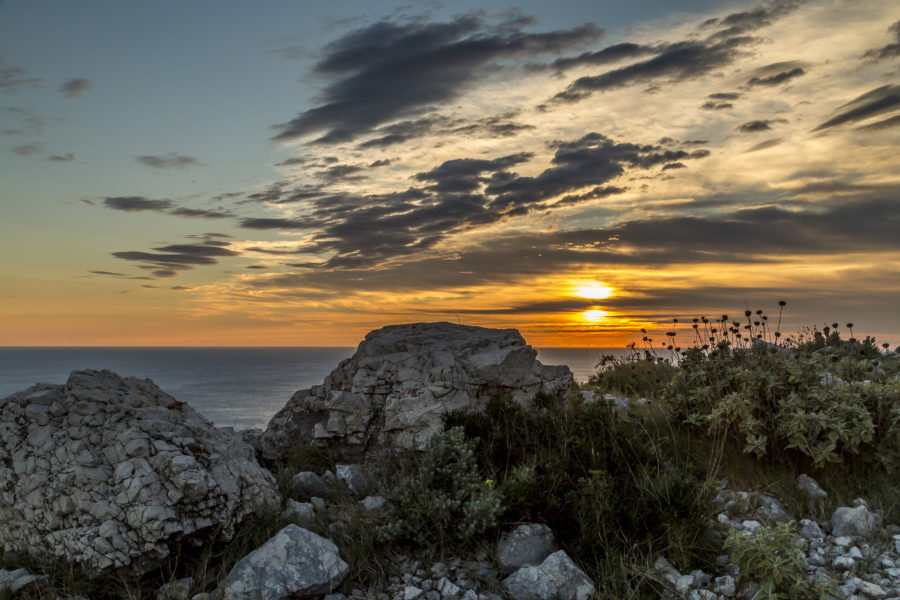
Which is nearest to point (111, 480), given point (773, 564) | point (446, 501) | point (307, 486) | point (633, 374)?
point (307, 486)

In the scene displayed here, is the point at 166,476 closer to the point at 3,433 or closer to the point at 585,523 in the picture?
the point at 3,433

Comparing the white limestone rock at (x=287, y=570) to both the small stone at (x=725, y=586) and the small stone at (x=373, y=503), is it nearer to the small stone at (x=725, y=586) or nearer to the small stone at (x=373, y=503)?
the small stone at (x=373, y=503)

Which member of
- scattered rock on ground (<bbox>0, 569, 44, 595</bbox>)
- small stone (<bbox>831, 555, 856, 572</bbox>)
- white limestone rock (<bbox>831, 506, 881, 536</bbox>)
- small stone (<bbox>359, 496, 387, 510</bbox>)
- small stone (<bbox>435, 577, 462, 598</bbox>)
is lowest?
small stone (<bbox>435, 577, 462, 598</bbox>)

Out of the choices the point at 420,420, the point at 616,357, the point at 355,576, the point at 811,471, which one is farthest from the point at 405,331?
the point at 616,357

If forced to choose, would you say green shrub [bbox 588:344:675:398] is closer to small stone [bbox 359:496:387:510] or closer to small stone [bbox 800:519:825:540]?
small stone [bbox 800:519:825:540]

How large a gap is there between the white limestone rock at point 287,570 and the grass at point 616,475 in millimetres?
331

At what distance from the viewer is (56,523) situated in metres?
5.43

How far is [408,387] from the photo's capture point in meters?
8.46

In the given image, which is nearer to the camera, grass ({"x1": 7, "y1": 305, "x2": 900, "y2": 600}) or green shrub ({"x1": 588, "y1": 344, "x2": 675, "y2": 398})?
grass ({"x1": 7, "y1": 305, "x2": 900, "y2": 600})

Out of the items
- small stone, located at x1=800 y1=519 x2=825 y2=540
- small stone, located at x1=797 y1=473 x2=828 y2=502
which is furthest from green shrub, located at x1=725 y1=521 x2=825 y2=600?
small stone, located at x1=797 y1=473 x2=828 y2=502

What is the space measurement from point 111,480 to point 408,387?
156 inches

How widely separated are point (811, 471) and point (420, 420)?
494cm

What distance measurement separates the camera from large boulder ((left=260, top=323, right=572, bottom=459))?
802 centimetres

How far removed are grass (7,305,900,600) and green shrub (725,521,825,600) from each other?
0.31 ft
